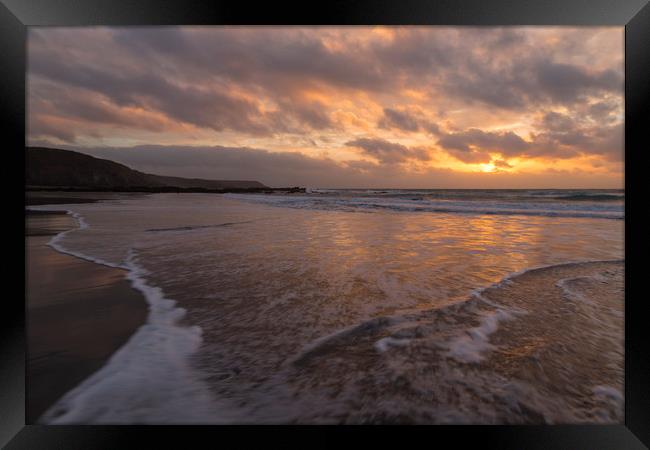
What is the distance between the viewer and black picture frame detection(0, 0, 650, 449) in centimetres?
138

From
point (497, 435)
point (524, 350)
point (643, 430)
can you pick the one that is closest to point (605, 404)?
point (643, 430)

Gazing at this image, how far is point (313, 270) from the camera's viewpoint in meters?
3.92

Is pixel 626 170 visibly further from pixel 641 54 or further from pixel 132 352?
pixel 132 352

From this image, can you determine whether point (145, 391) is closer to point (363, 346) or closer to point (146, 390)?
point (146, 390)

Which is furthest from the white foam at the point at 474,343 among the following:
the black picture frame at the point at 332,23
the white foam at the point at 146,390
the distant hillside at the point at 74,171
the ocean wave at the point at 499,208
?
the distant hillside at the point at 74,171

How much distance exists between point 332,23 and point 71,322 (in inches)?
116

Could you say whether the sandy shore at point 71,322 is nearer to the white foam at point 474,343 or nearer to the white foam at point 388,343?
the white foam at point 388,343

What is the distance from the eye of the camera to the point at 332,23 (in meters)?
1.62

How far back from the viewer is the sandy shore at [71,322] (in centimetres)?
173

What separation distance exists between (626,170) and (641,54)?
1.97 ft

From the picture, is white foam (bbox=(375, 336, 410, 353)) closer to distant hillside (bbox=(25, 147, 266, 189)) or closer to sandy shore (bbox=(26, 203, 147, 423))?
sandy shore (bbox=(26, 203, 147, 423))

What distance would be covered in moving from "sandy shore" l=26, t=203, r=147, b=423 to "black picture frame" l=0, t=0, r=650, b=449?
0.76 ft

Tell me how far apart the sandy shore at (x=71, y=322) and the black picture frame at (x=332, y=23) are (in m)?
0.23

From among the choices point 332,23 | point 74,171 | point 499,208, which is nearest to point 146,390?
point 332,23
